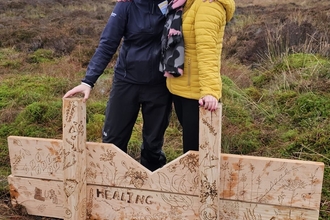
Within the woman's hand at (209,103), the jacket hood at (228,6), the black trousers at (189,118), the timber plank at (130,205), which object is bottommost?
the timber plank at (130,205)

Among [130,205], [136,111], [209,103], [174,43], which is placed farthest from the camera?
[136,111]

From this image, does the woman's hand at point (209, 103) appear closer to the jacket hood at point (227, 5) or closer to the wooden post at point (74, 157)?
the jacket hood at point (227, 5)

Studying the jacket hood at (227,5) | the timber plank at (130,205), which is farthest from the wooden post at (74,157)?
the jacket hood at (227,5)

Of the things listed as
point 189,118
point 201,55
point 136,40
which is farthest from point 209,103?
point 136,40

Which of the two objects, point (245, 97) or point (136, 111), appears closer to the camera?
point (136, 111)

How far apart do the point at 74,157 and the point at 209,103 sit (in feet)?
3.05

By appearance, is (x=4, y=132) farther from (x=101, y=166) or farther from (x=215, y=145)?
(x=215, y=145)

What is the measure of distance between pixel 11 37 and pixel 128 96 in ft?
35.4

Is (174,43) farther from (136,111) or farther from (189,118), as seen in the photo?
(136,111)

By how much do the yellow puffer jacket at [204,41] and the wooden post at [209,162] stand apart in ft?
0.54

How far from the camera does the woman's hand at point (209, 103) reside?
2.38m

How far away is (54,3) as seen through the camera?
78.0 ft

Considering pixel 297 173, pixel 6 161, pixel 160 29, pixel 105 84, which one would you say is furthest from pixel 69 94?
pixel 105 84

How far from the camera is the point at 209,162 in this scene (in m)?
2.41
